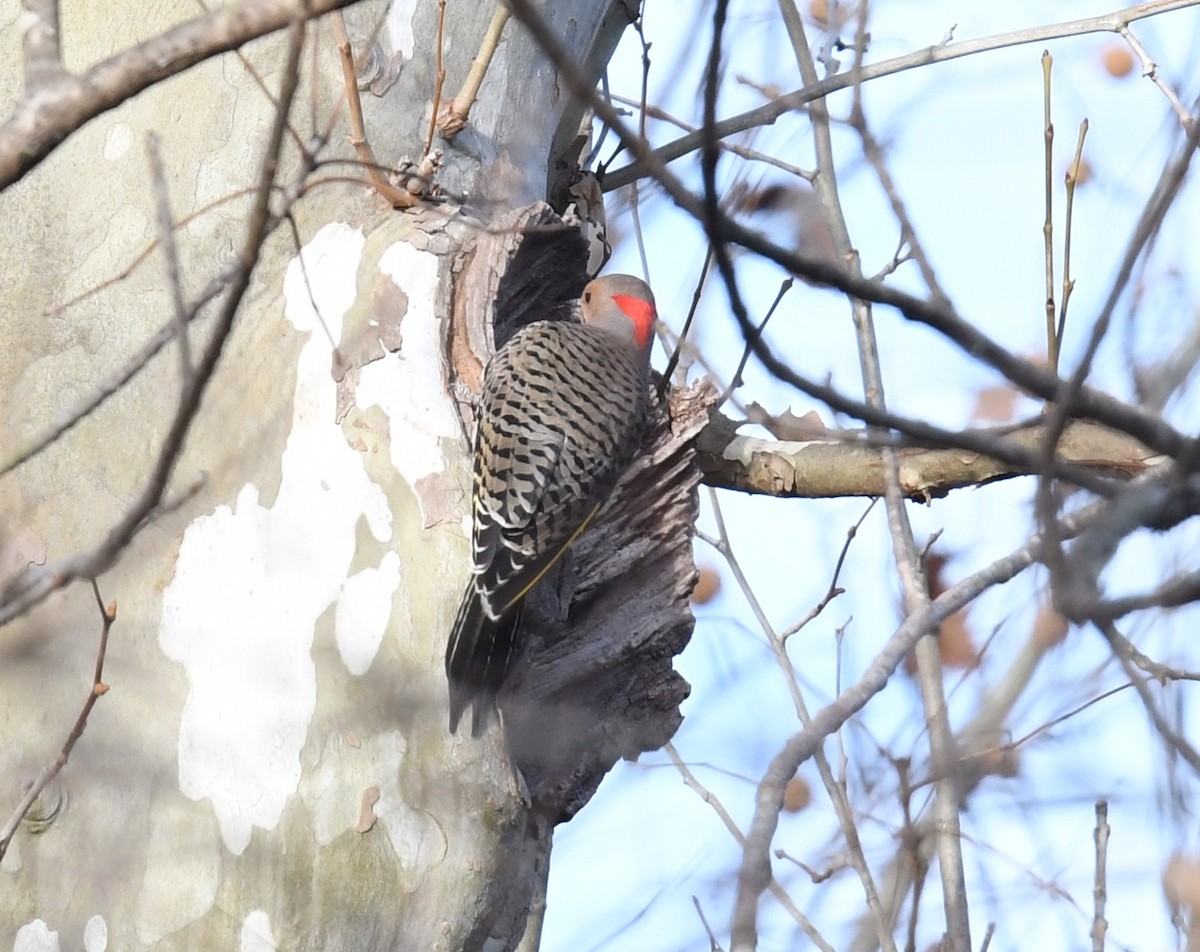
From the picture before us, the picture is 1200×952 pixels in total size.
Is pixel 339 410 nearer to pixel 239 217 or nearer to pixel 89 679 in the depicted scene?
pixel 239 217

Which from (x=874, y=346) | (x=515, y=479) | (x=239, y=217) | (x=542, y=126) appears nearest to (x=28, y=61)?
(x=239, y=217)

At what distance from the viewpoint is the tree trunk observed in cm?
248

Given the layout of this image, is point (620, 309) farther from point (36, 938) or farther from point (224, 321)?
point (224, 321)

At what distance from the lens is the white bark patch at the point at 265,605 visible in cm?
250

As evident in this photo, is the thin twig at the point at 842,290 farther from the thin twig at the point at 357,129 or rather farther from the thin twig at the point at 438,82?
the thin twig at the point at 438,82

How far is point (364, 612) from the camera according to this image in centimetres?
264

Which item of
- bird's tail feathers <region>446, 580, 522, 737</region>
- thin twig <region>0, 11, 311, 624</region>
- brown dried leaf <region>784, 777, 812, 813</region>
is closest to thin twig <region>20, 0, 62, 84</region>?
thin twig <region>0, 11, 311, 624</region>

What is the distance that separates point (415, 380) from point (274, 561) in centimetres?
48

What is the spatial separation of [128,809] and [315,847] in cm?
34

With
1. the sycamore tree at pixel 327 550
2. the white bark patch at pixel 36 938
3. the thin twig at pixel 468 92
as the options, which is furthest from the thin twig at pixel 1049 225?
the white bark patch at pixel 36 938

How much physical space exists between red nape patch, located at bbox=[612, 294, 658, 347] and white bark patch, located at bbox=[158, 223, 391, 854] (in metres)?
1.39

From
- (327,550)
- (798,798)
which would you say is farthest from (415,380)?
(798,798)

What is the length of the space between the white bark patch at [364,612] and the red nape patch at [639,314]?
1588 mm

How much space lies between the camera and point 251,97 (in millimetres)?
2941
